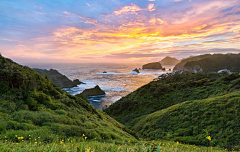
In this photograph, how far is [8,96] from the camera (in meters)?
7.15

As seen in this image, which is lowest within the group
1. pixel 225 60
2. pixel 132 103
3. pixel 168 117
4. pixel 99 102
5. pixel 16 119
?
pixel 99 102

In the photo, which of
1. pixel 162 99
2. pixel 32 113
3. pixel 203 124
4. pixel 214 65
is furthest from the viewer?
pixel 214 65

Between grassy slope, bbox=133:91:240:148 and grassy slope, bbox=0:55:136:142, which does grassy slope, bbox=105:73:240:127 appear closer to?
grassy slope, bbox=133:91:240:148

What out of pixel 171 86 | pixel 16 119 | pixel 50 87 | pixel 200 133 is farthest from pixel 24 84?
pixel 171 86

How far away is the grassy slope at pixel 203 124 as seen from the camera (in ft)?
27.5

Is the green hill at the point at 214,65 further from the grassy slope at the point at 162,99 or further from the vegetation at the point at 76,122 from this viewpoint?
the vegetation at the point at 76,122

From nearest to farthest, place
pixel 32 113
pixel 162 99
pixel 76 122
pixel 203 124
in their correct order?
pixel 32 113, pixel 76 122, pixel 203 124, pixel 162 99

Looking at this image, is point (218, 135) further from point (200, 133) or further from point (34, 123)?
point (34, 123)

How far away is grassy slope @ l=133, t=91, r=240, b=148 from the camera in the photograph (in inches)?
330

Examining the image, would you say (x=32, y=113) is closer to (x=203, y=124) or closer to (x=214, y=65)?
(x=203, y=124)

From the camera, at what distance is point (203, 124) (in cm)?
1020

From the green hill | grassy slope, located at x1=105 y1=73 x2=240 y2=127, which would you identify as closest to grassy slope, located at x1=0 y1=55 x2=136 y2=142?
grassy slope, located at x1=105 y1=73 x2=240 y2=127

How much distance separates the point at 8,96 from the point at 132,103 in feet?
83.4

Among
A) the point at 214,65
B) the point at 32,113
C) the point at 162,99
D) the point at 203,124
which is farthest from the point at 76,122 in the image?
the point at 214,65
